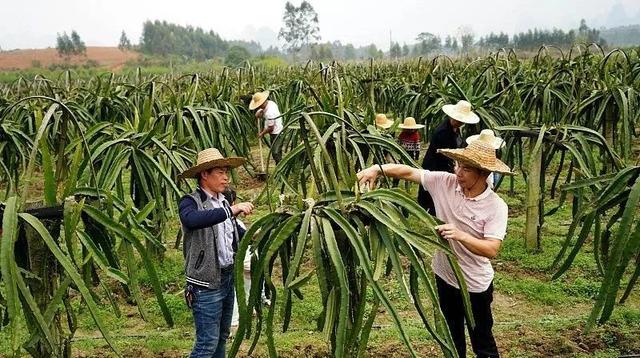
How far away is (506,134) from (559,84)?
2.26m

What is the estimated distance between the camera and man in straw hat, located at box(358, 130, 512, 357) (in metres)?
2.73

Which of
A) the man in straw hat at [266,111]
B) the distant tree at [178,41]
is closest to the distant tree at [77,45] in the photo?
the distant tree at [178,41]

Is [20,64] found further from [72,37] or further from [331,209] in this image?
[331,209]

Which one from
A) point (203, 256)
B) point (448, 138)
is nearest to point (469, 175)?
point (203, 256)

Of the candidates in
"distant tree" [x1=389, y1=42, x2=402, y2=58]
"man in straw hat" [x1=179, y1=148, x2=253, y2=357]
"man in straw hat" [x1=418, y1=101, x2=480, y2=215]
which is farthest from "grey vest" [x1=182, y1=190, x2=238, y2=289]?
"distant tree" [x1=389, y1=42, x2=402, y2=58]

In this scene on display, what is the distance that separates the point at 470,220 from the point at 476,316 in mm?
540

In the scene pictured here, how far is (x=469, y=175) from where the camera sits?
9.16 ft

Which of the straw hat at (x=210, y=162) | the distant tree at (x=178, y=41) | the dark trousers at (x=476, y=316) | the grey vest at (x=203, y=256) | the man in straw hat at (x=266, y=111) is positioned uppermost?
the distant tree at (x=178, y=41)

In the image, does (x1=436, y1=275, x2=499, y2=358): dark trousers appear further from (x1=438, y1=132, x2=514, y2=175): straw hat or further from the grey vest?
the grey vest

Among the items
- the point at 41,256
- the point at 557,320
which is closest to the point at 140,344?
A: the point at 41,256

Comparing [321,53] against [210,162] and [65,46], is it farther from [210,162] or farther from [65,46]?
[210,162]

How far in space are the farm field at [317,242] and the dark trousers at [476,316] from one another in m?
0.17

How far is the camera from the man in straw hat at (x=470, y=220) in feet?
8.95

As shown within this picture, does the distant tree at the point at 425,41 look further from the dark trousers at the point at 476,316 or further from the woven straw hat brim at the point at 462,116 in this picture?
the dark trousers at the point at 476,316
